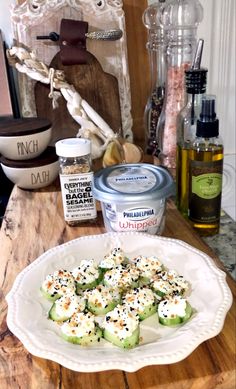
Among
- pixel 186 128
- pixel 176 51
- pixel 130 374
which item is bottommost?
pixel 130 374

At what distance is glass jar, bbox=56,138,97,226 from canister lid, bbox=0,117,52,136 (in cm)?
14

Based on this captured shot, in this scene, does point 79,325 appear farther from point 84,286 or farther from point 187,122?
point 187,122

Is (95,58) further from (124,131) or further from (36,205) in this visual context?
(36,205)

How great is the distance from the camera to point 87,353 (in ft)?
1.54

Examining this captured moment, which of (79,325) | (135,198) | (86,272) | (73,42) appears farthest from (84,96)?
(79,325)

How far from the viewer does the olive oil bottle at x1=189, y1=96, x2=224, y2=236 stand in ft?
2.38

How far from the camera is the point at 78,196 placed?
30.7 inches

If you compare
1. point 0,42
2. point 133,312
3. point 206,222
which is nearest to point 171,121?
point 206,222

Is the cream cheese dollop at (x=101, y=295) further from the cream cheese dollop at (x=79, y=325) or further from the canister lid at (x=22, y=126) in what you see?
the canister lid at (x=22, y=126)

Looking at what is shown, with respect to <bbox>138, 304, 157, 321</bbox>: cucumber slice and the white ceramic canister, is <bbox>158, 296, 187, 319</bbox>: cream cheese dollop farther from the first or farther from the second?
the white ceramic canister

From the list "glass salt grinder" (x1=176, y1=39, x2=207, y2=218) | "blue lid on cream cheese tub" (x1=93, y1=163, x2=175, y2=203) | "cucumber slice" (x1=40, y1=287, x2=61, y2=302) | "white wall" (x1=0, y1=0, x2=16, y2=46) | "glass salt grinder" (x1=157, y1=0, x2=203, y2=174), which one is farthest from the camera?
"white wall" (x1=0, y1=0, x2=16, y2=46)

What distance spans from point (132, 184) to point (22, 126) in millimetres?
320

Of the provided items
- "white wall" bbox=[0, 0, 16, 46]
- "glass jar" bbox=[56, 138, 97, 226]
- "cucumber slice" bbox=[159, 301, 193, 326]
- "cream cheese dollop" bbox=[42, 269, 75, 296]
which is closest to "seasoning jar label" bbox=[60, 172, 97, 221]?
"glass jar" bbox=[56, 138, 97, 226]

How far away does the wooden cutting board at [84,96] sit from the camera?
3.44 feet
